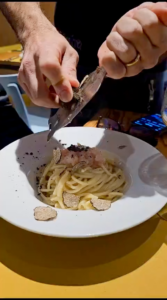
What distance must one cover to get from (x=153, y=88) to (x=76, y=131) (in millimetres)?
502

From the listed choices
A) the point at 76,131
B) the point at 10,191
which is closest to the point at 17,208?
the point at 10,191

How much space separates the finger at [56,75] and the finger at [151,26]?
208 millimetres

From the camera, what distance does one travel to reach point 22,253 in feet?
2.39

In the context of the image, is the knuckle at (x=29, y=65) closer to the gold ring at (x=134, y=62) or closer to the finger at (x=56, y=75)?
the finger at (x=56, y=75)

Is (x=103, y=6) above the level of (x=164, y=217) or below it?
above

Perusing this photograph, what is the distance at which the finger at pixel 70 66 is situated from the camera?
0.85m

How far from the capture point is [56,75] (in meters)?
0.80

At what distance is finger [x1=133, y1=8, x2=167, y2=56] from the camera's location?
787mm

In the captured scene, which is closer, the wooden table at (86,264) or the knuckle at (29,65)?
the wooden table at (86,264)

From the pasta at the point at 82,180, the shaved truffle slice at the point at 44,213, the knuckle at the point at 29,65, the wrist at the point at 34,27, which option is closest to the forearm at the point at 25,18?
the wrist at the point at 34,27

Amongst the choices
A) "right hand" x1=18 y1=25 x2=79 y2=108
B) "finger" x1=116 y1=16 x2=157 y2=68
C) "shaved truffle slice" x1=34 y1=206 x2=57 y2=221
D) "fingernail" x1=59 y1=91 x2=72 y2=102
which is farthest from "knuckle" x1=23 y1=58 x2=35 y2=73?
"shaved truffle slice" x1=34 y1=206 x2=57 y2=221

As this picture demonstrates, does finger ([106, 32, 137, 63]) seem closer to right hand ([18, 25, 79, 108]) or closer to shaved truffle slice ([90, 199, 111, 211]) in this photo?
right hand ([18, 25, 79, 108])

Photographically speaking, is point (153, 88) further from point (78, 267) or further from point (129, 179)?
point (78, 267)

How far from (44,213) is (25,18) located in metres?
0.66
